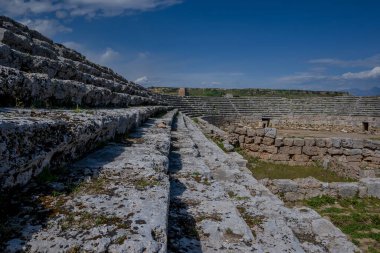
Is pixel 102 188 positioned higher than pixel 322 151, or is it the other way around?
pixel 102 188

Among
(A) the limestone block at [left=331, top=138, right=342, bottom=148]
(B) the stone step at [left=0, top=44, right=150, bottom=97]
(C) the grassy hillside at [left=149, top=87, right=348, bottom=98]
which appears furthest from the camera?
(C) the grassy hillside at [left=149, top=87, right=348, bottom=98]

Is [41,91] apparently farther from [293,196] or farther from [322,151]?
[322,151]

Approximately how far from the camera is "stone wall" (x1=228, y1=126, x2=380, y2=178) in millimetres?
14609

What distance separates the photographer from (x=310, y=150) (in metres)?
15.4

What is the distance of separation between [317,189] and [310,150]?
6.80 meters

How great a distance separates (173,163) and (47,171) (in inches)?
79.2

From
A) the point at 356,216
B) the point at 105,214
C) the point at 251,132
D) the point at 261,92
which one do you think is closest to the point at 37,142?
the point at 105,214

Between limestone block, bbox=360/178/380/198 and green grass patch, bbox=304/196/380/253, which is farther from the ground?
limestone block, bbox=360/178/380/198

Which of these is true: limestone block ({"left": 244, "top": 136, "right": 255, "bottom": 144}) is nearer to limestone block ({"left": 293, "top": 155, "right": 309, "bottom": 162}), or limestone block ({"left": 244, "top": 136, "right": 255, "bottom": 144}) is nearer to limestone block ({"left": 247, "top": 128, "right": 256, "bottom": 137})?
limestone block ({"left": 247, "top": 128, "right": 256, "bottom": 137})

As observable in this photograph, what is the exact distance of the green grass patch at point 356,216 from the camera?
624cm

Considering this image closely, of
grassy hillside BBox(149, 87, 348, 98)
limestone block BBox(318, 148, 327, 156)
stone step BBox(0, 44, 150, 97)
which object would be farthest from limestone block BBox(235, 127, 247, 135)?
grassy hillside BBox(149, 87, 348, 98)

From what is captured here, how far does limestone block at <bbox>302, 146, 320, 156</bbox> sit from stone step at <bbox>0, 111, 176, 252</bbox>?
555 inches

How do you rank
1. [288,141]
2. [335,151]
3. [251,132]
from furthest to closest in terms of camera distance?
1. [251,132]
2. [288,141]
3. [335,151]

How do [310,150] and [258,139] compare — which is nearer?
[310,150]
